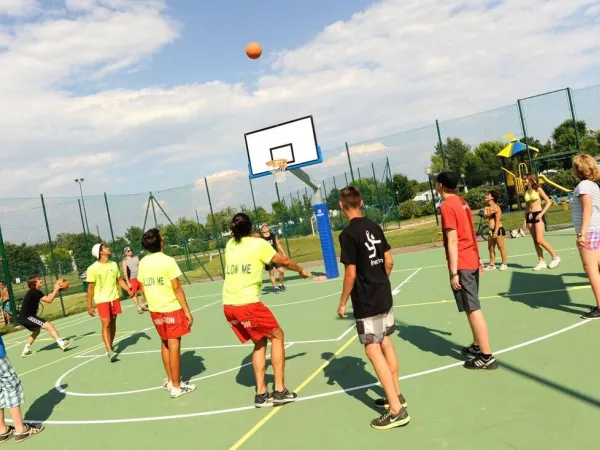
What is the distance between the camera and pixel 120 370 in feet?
23.4

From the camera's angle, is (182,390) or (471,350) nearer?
(471,350)

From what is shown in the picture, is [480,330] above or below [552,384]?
above

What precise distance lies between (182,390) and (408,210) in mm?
34910

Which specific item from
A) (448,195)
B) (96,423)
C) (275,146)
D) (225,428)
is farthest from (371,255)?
(275,146)

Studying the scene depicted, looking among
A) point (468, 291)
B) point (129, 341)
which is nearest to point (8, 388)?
point (129, 341)

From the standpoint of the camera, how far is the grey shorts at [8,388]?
487cm

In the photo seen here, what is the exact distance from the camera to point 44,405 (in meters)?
6.10

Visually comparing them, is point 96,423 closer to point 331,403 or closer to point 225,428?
point 225,428

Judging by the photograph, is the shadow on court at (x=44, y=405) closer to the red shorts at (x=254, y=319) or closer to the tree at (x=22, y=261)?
the red shorts at (x=254, y=319)

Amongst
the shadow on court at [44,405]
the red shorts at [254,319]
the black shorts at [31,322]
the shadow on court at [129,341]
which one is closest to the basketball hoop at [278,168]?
the shadow on court at [129,341]

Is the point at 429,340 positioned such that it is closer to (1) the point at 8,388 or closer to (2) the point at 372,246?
(2) the point at 372,246

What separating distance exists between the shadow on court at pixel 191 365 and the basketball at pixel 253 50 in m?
7.85

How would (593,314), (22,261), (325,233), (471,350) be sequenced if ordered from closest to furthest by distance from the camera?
(471,350), (593,314), (325,233), (22,261)

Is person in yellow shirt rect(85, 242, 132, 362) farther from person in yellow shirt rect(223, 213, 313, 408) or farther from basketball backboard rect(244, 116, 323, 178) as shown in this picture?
basketball backboard rect(244, 116, 323, 178)
